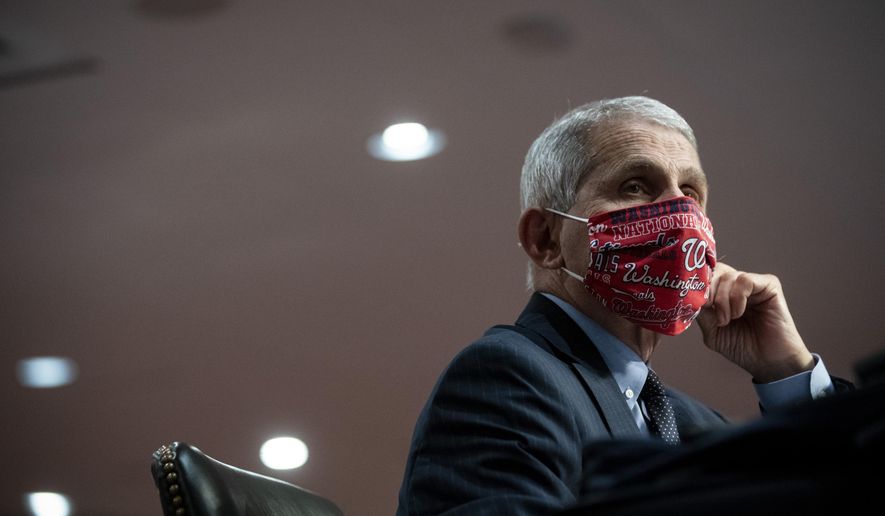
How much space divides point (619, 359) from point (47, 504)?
7233 mm

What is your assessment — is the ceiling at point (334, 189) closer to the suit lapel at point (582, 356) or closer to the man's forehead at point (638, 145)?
the man's forehead at point (638, 145)

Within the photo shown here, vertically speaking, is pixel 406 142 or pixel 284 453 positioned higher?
pixel 406 142

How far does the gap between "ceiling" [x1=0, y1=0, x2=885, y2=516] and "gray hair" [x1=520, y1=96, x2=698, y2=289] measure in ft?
7.87

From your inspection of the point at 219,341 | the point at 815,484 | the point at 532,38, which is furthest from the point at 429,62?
the point at 815,484

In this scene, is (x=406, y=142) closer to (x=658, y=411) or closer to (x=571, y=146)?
(x=571, y=146)

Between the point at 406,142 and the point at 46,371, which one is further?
the point at 46,371

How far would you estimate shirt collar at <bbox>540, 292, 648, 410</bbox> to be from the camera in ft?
5.42

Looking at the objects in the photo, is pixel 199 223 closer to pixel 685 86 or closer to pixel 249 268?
pixel 249 268

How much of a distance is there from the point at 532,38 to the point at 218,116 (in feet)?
4.80

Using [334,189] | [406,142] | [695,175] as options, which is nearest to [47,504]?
[334,189]

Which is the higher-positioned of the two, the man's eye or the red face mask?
the man's eye

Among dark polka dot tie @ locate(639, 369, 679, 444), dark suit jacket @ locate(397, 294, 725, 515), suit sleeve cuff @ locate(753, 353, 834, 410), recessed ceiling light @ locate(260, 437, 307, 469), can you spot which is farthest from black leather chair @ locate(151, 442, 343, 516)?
recessed ceiling light @ locate(260, 437, 307, 469)

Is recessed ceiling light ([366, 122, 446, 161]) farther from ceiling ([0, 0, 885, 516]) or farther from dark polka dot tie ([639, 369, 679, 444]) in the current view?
dark polka dot tie ([639, 369, 679, 444])

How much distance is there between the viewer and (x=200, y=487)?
1160mm
